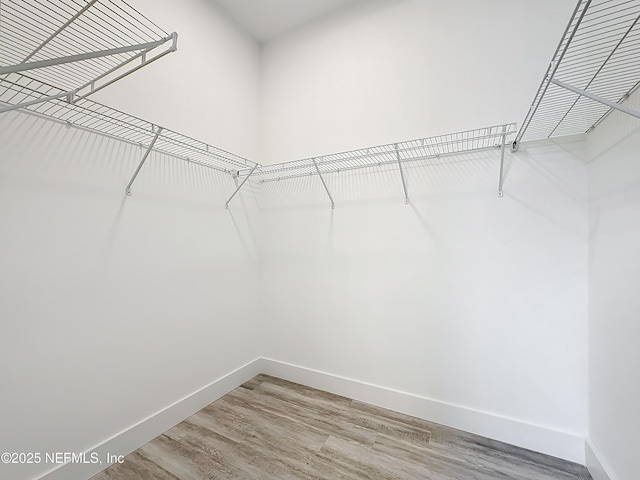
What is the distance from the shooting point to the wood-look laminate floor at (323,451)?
1412 mm

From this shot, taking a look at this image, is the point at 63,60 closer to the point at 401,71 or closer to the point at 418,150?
the point at 418,150

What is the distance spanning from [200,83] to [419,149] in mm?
1631

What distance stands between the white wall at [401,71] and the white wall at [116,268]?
0.50 meters

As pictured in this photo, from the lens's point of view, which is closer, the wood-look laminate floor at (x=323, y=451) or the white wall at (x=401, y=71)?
the wood-look laminate floor at (x=323, y=451)

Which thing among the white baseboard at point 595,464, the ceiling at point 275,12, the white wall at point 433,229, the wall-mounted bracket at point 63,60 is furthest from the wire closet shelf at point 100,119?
the white baseboard at point 595,464

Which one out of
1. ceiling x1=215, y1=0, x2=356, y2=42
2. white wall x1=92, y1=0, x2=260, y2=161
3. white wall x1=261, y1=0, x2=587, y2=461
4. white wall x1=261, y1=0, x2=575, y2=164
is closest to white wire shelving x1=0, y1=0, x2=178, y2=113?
white wall x1=92, y1=0, x2=260, y2=161

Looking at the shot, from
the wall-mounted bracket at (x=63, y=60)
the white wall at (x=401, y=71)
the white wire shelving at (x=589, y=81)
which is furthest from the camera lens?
the white wall at (x=401, y=71)

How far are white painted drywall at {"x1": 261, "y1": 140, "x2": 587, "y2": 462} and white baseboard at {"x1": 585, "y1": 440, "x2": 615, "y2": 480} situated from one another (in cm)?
5

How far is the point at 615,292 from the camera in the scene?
4.08 feet

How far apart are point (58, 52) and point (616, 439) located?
120 inches

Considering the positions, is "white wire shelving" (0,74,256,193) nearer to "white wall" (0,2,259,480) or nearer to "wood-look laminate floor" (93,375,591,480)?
"white wall" (0,2,259,480)

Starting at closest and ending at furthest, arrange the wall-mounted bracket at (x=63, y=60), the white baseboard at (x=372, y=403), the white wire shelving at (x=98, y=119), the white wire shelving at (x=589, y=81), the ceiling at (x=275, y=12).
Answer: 1. the wall-mounted bracket at (x=63, y=60)
2. the white wire shelving at (x=589, y=81)
3. the white wire shelving at (x=98, y=119)
4. the white baseboard at (x=372, y=403)
5. the ceiling at (x=275, y=12)

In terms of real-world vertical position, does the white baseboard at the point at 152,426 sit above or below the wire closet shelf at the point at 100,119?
below

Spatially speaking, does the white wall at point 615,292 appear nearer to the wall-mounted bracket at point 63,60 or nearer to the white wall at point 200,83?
the wall-mounted bracket at point 63,60
